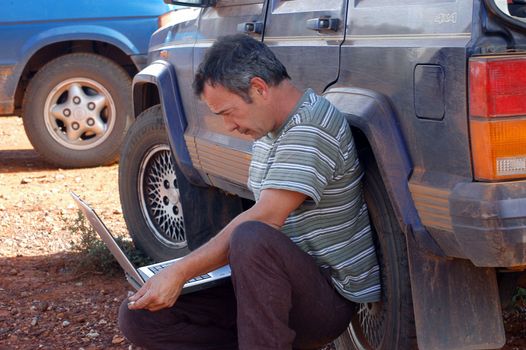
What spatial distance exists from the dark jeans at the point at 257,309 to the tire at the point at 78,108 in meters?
5.40

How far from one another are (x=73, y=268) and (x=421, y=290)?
3071 millimetres

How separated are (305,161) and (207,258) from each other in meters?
0.44

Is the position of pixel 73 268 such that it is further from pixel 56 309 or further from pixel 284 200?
pixel 284 200

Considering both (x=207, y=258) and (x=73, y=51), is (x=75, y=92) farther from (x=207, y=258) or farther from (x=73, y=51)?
(x=207, y=258)

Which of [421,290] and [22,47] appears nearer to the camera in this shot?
[421,290]

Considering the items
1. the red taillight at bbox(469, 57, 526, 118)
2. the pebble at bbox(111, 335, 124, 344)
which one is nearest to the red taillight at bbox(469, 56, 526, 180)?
the red taillight at bbox(469, 57, 526, 118)

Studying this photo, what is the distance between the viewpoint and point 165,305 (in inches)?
128

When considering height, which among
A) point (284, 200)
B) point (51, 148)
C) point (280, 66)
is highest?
point (280, 66)

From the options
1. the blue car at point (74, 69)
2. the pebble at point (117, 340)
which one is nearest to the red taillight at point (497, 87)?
the pebble at point (117, 340)

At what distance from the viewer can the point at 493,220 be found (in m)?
2.83

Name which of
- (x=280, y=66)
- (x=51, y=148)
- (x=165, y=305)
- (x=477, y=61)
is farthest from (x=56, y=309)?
(x=51, y=148)

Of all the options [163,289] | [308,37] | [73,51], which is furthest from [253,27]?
[73,51]

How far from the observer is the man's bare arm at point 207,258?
3.21 m

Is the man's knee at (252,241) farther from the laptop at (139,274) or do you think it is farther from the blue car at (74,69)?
the blue car at (74,69)
